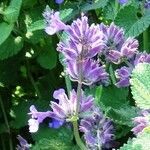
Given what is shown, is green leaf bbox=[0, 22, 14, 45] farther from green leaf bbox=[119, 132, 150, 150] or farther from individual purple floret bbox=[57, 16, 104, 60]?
green leaf bbox=[119, 132, 150, 150]

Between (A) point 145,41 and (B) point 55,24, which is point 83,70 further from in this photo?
(A) point 145,41

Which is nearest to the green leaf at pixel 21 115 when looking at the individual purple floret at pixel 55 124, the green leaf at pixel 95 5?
the individual purple floret at pixel 55 124

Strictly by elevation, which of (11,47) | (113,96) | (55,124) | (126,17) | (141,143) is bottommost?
(141,143)

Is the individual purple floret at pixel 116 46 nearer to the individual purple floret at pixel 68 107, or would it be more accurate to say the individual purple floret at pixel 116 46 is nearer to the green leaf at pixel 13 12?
the individual purple floret at pixel 68 107

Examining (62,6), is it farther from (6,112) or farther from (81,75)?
(81,75)

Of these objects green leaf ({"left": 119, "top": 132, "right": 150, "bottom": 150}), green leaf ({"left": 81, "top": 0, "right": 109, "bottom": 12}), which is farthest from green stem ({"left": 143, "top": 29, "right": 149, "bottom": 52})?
green leaf ({"left": 119, "top": 132, "right": 150, "bottom": 150})

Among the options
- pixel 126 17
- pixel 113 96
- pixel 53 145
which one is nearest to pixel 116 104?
pixel 113 96
